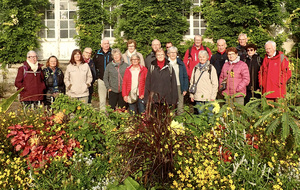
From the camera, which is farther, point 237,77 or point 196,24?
point 196,24

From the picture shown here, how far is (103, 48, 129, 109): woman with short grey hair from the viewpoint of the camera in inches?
259

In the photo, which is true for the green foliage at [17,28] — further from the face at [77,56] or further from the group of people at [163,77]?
the face at [77,56]

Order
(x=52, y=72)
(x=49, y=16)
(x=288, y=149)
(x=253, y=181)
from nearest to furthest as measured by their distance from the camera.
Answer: (x=253, y=181), (x=288, y=149), (x=52, y=72), (x=49, y=16)

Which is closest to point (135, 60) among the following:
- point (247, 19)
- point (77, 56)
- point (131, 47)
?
point (131, 47)

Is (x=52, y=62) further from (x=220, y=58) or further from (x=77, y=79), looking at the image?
(x=220, y=58)

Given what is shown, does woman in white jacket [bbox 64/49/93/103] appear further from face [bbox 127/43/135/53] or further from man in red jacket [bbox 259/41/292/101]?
man in red jacket [bbox 259/41/292/101]

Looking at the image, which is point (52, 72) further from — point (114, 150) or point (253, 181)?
point (253, 181)

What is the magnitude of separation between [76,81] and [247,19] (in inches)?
289

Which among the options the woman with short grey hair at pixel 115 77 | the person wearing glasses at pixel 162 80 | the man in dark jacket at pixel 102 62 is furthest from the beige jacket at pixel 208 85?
the man in dark jacket at pixel 102 62

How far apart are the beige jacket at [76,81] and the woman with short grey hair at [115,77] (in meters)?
0.48

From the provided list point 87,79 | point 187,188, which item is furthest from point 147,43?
point 187,188

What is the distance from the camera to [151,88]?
19.1 ft

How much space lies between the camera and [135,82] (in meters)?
6.22

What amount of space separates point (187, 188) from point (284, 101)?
5.54 ft
